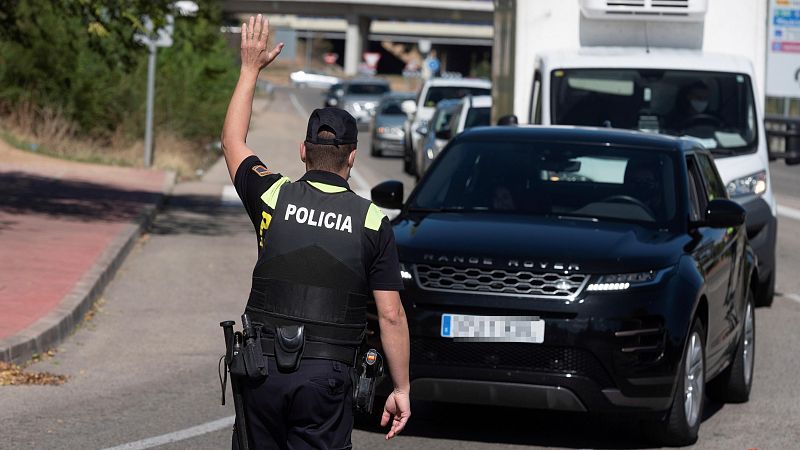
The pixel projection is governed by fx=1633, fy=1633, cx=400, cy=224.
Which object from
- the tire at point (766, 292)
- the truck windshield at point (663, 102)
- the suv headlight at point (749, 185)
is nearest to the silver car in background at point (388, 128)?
the truck windshield at point (663, 102)

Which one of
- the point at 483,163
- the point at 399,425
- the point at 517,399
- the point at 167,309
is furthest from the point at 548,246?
the point at 167,309

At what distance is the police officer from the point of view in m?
4.98

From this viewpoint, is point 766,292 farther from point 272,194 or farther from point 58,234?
point 272,194

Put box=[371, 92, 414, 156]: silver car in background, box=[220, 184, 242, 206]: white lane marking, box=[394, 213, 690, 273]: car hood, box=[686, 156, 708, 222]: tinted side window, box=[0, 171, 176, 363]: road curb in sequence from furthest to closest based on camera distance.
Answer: box=[371, 92, 414, 156]: silver car in background → box=[220, 184, 242, 206]: white lane marking → box=[0, 171, 176, 363]: road curb → box=[686, 156, 708, 222]: tinted side window → box=[394, 213, 690, 273]: car hood

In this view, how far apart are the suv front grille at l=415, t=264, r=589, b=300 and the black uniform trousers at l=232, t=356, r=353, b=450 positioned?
286cm

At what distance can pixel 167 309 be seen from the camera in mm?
13273

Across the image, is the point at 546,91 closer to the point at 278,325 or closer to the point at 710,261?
the point at 710,261

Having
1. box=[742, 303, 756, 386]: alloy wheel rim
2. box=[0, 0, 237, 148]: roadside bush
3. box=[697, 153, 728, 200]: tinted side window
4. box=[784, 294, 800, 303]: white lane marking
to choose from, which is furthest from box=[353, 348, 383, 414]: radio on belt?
box=[0, 0, 237, 148]: roadside bush

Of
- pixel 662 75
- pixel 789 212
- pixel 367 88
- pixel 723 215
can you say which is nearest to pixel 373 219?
pixel 723 215

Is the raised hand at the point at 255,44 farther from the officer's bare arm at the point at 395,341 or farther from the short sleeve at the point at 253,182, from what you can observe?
the officer's bare arm at the point at 395,341

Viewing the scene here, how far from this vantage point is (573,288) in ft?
25.7

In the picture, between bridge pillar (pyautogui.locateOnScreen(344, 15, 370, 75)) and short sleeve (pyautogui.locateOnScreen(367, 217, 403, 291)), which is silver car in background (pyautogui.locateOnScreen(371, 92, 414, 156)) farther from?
bridge pillar (pyautogui.locateOnScreen(344, 15, 370, 75))

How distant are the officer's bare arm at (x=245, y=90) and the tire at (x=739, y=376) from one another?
4.82 metres

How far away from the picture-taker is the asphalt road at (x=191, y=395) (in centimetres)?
834
